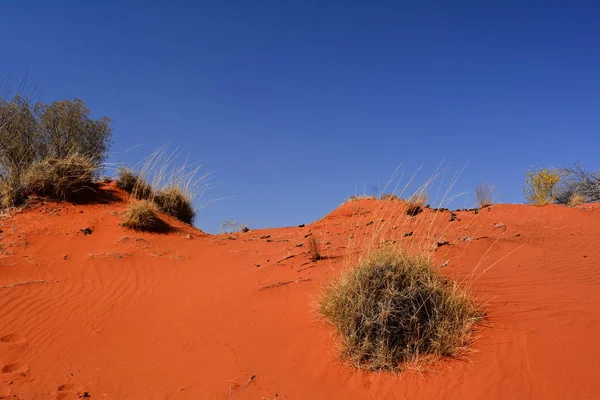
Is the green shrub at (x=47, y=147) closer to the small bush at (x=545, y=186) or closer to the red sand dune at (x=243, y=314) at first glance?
the red sand dune at (x=243, y=314)

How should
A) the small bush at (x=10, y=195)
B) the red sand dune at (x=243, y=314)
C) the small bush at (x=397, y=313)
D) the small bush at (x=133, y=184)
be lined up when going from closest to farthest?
1. the red sand dune at (x=243, y=314)
2. the small bush at (x=397, y=313)
3. the small bush at (x=10, y=195)
4. the small bush at (x=133, y=184)

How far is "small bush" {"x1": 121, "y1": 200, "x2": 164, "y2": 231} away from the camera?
10.1 meters

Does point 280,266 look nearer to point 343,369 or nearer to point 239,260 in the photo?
point 239,260

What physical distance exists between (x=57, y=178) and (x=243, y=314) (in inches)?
268

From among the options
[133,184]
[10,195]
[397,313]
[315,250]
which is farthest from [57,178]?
[397,313]

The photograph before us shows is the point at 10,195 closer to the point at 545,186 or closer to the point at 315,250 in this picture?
the point at 315,250

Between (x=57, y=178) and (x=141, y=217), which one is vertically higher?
(x=57, y=178)

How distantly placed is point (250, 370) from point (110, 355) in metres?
1.86

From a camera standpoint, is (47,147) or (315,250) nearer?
(315,250)

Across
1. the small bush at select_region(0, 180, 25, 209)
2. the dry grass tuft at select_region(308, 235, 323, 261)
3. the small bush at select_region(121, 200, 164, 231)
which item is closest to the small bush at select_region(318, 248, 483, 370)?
the dry grass tuft at select_region(308, 235, 323, 261)

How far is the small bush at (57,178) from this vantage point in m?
10.5

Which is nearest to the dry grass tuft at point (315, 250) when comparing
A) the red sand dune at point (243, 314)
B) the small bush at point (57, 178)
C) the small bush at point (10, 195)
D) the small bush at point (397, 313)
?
the red sand dune at point (243, 314)

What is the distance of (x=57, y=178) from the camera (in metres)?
10.7

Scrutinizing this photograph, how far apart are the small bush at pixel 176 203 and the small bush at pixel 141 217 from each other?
1737 mm
